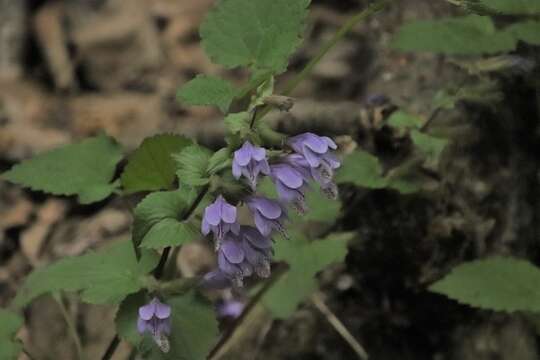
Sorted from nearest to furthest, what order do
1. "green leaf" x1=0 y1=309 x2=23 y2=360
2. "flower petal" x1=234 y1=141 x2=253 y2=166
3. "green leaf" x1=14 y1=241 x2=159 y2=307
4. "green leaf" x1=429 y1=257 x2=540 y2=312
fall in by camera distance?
"flower petal" x1=234 y1=141 x2=253 y2=166, "green leaf" x1=14 y1=241 x2=159 y2=307, "green leaf" x1=0 y1=309 x2=23 y2=360, "green leaf" x1=429 y1=257 x2=540 y2=312

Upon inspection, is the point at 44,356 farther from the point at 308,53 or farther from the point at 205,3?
the point at 205,3

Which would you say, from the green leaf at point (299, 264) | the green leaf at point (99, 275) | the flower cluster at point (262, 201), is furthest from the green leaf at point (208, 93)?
the green leaf at point (299, 264)

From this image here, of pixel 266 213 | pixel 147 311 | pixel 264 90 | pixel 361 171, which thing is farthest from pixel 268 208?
pixel 361 171

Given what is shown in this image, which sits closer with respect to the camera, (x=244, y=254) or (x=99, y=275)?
(x=244, y=254)

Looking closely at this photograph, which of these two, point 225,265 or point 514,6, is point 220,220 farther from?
point 514,6


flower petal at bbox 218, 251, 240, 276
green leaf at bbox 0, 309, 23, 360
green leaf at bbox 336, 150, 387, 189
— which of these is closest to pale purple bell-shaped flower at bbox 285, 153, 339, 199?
flower petal at bbox 218, 251, 240, 276

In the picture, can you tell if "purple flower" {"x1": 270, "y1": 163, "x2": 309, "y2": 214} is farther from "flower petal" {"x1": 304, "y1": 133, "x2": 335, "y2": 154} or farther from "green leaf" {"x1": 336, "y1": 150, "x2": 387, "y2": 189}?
"green leaf" {"x1": 336, "y1": 150, "x2": 387, "y2": 189}

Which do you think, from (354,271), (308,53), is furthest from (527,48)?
(308,53)
